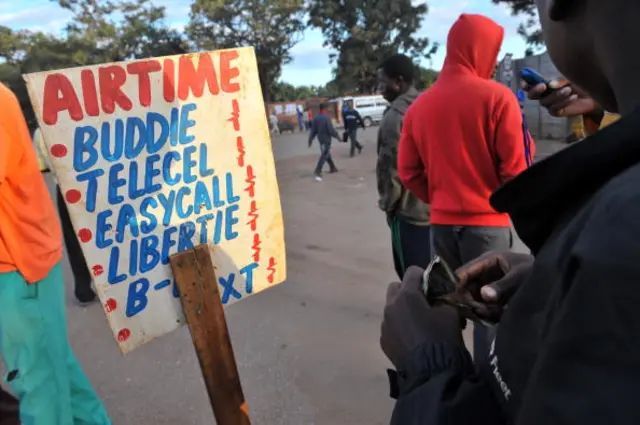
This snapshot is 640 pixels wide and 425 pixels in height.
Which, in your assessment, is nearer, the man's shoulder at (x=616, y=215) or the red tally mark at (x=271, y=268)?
the man's shoulder at (x=616, y=215)

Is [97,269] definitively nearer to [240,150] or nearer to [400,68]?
[240,150]

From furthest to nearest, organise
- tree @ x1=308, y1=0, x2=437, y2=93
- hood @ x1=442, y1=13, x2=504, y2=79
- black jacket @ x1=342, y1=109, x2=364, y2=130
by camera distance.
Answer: tree @ x1=308, y1=0, x2=437, y2=93 → black jacket @ x1=342, y1=109, x2=364, y2=130 → hood @ x1=442, y1=13, x2=504, y2=79

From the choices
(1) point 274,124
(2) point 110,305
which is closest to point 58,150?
(2) point 110,305

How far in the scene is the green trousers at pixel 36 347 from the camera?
214cm

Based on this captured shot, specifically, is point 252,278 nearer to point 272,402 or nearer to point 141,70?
point 141,70

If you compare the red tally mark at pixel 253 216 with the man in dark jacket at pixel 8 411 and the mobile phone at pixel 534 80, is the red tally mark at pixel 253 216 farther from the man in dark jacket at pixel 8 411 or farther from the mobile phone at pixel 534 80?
the man in dark jacket at pixel 8 411

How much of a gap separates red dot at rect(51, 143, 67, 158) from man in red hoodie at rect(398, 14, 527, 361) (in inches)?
65.3

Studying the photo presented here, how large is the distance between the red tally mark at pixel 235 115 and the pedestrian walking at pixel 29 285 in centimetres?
86

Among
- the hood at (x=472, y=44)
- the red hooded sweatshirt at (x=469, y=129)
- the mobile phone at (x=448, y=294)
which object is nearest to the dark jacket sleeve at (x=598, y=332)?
the mobile phone at (x=448, y=294)

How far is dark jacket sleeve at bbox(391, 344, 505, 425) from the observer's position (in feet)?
Answer: 2.54

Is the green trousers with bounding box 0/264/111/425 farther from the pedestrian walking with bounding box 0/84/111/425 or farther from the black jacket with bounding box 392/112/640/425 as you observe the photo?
the black jacket with bounding box 392/112/640/425

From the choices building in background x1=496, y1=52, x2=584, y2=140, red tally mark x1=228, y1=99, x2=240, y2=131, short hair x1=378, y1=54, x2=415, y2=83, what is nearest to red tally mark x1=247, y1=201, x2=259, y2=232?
red tally mark x1=228, y1=99, x2=240, y2=131

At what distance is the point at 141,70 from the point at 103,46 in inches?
1432

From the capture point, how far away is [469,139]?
2.54 m
